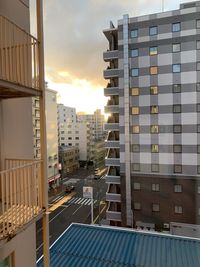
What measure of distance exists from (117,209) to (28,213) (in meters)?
3.99

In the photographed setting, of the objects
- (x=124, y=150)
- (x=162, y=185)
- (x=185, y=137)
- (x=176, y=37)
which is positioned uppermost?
(x=176, y=37)

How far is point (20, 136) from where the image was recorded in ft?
4.00

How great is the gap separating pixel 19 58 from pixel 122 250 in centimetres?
194

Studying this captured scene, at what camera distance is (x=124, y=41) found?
4.12m

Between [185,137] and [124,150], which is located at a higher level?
[185,137]

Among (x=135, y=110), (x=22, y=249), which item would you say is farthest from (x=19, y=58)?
(x=135, y=110)

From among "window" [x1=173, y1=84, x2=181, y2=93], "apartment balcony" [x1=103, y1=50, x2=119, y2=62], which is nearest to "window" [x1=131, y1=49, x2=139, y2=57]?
"apartment balcony" [x1=103, y1=50, x2=119, y2=62]

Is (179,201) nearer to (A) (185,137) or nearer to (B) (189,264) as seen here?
(A) (185,137)

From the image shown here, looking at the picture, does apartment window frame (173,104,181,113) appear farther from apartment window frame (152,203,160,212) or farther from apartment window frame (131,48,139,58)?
apartment window frame (152,203,160,212)

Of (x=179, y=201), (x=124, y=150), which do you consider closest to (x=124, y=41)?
(x=124, y=150)

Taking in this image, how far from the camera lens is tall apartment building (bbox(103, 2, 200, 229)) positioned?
3.44m

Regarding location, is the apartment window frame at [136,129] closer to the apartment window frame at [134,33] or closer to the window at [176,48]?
the window at [176,48]

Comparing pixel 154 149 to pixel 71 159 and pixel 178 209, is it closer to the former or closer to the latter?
pixel 178 209

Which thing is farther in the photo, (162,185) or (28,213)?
(162,185)
